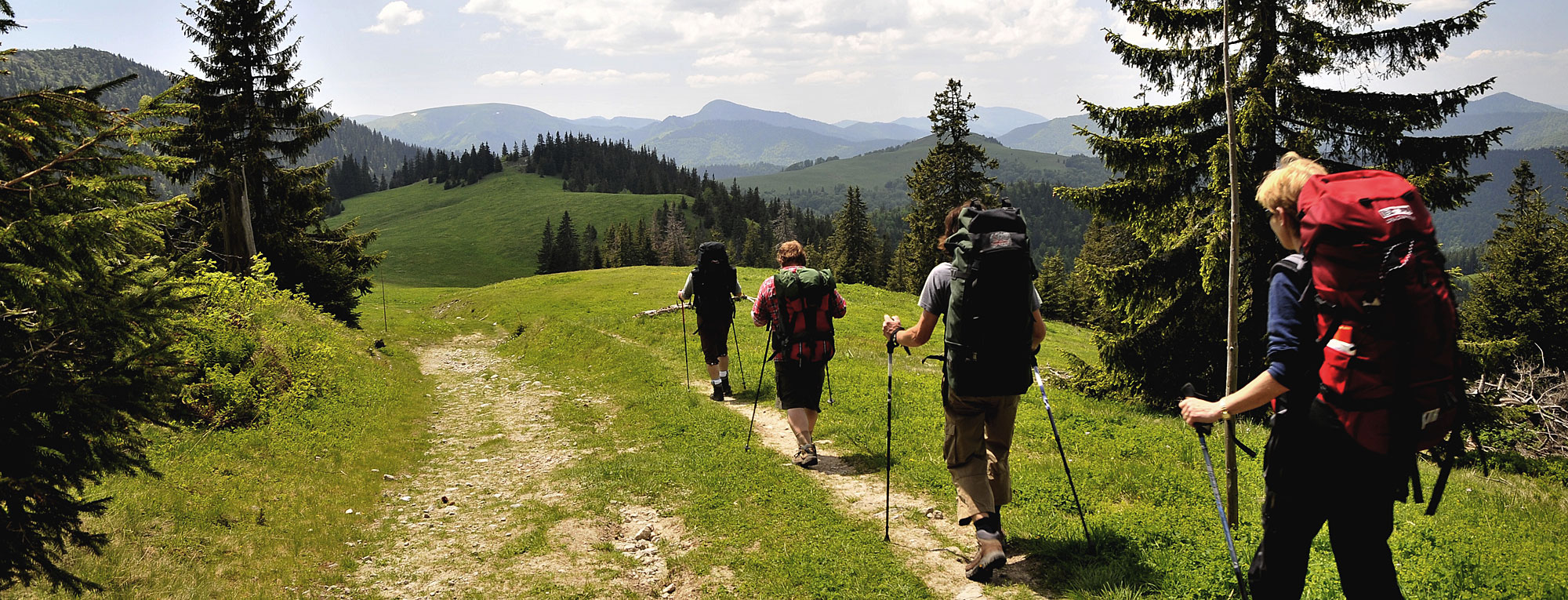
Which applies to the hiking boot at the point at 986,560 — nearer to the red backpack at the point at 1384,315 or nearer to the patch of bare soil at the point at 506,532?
the patch of bare soil at the point at 506,532

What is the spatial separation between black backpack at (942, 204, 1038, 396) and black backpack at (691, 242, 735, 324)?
897 centimetres

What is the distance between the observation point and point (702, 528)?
8.23m

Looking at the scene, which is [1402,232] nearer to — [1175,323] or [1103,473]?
[1103,473]

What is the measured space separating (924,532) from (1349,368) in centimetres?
462

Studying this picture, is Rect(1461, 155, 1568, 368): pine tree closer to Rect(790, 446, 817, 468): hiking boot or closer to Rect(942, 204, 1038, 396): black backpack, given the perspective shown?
Rect(790, 446, 817, 468): hiking boot

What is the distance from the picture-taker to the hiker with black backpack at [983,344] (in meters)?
5.80

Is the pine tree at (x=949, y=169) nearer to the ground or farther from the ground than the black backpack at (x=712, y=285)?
farther from the ground

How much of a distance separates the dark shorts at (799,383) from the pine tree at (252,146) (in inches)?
888

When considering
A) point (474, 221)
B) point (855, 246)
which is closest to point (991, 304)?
point (855, 246)

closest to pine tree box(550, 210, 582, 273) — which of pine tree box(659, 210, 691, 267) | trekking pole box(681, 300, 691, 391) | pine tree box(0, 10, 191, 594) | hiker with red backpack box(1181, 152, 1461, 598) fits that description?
pine tree box(659, 210, 691, 267)

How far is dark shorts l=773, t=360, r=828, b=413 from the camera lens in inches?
392

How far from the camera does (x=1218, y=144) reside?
41.4 ft

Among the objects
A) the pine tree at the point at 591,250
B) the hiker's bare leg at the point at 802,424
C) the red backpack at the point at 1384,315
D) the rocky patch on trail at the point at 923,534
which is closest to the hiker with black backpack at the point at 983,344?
the rocky patch on trail at the point at 923,534

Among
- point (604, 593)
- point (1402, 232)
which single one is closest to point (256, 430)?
point (604, 593)
